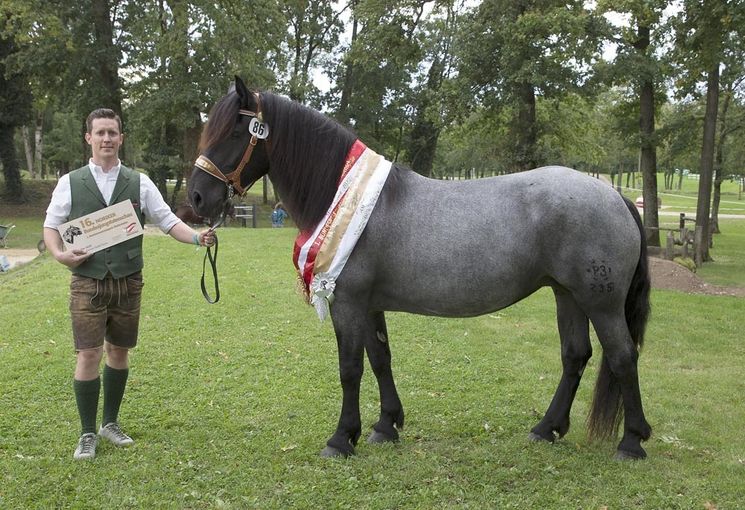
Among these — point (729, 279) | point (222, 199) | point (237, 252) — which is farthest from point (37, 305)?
point (729, 279)

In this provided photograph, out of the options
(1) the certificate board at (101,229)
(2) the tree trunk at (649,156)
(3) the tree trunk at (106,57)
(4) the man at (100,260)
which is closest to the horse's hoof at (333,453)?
(4) the man at (100,260)

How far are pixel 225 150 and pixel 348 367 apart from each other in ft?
5.29

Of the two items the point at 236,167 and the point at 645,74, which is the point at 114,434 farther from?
the point at 645,74

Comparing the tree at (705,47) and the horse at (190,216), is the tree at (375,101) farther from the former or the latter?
the horse at (190,216)

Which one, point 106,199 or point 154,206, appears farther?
point 154,206

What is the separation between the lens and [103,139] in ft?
11.9

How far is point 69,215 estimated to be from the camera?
3656mm

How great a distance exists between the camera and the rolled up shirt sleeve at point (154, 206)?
12.9 feet

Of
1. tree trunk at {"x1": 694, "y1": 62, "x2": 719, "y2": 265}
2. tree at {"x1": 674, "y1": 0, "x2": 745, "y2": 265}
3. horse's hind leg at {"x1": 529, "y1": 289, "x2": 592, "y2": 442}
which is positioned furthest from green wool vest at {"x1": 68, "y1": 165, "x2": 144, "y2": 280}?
tree trunk at {"x1": 694, "y1": 62, "x2": 719, "y2": 265}

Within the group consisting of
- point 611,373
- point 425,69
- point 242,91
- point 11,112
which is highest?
point 425,69

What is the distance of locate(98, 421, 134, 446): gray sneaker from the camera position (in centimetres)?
406

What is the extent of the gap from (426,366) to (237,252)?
9161 mm

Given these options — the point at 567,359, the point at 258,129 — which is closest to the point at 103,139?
the point at 258,129

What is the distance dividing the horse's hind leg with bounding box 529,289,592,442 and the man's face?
3.19m
